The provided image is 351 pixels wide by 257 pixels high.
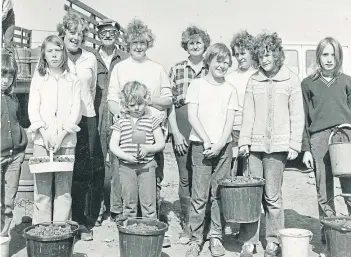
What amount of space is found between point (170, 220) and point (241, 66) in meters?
2.08

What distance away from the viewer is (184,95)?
5.46 meters

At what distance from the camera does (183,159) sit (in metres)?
5.38

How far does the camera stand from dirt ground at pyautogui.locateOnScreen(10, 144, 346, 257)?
4840 mm

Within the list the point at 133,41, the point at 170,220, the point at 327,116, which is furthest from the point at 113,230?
the point at 327,116

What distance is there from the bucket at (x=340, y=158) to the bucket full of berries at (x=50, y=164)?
2.43 m

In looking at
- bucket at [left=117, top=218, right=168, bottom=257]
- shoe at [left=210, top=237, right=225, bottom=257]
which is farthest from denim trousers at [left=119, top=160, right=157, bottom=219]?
shoe at [left=210, top=237, right=225, bottom=257]

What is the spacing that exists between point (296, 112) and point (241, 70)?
135 centimetres

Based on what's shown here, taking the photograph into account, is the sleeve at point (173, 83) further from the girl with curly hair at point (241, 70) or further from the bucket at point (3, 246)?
the bucket at point (3, 246)

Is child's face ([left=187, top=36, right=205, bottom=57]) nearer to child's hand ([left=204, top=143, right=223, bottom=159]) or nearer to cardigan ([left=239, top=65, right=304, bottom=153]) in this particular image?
cardigan ([left=239, top=65, right=304, bottom=153])

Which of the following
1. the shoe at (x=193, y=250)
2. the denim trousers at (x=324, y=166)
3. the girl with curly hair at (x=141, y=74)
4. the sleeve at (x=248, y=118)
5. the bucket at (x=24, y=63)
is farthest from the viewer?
the bucket at (x=24, y=63)

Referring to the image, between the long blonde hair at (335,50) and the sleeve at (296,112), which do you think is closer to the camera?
the sleeve at (296,112)

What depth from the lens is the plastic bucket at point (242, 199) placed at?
14.7 ft

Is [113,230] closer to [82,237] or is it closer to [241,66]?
[82,237]

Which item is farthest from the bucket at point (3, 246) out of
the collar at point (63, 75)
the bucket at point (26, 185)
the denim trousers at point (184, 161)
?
the bucket at point (26, 185)
